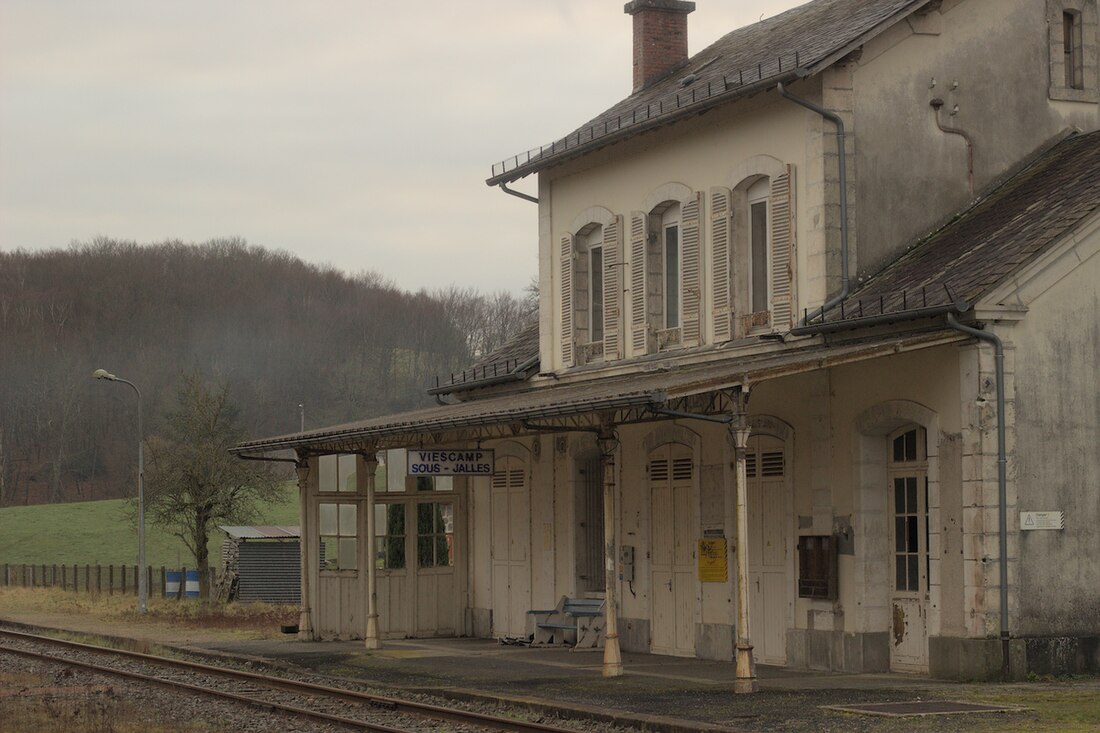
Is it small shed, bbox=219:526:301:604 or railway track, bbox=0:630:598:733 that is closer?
railway track, bbox=0:630:598:733

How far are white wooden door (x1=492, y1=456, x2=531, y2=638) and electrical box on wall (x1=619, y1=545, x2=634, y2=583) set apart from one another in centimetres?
268

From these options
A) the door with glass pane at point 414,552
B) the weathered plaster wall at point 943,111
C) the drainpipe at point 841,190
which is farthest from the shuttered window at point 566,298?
the weathered plaster wall at point 943,111

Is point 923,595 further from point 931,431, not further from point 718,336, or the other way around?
point 718,336

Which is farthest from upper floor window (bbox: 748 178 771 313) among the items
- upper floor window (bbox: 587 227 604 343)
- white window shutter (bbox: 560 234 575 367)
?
white window shutter (bbox: 560 234 575 367)

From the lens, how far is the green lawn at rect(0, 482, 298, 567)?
5950 centimetres

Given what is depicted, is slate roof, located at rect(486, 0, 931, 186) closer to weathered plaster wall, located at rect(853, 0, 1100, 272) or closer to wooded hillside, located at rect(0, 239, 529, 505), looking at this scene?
weathered plaster wall, located at rect(853, 0, 1100, 272)

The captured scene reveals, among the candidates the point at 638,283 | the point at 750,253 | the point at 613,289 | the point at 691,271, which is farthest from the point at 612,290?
the point at 750,253

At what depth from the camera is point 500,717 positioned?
45.1 ft

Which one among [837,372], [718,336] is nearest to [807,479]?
[837,372]

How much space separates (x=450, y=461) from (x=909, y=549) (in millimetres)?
7353

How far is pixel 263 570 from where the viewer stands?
38.4 m

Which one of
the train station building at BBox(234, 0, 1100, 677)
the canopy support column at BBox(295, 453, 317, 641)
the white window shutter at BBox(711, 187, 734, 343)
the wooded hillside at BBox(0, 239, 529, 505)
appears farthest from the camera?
the wooded hillside at BBox(0, 239, 529, 505)

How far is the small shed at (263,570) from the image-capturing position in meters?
38.1

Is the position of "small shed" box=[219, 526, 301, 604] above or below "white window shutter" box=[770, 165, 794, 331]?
below
